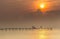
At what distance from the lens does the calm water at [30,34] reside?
1.91 m

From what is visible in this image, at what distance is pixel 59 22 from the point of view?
6.40 feet

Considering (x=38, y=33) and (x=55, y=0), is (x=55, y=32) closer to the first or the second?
(x=38, y=33)

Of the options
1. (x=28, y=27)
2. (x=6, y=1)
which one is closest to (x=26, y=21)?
(x=28, y=27)

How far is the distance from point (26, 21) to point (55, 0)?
573 millimetres

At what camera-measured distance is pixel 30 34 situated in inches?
76.1

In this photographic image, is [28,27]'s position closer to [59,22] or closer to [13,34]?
[13,34]

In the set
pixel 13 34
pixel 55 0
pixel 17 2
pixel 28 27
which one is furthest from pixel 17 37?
pixel 55 0

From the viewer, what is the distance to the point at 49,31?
6.34 ft

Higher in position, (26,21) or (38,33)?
(26,21)

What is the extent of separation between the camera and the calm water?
1910 millimetres

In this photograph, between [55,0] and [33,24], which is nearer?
[55,0]

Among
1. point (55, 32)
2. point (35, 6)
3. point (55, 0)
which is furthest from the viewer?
point (55, 32)

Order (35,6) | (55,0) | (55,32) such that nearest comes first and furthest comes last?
(55,0) → (35,6) → (55,32)

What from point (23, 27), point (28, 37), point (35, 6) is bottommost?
point (28, 37)
